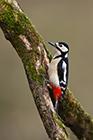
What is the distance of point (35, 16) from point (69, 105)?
4.19m

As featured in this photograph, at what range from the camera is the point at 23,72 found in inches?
340

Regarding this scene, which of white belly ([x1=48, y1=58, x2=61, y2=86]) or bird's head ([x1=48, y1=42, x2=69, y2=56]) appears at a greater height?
bird's head ([x1=48, y1=42, x2=69, y2=56])

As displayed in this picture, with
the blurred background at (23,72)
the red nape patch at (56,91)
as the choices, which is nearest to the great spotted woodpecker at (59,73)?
the red nape patch at (56,91)

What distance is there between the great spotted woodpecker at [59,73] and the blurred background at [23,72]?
343cm

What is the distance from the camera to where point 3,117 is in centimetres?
827

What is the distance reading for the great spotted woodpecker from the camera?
4711 mm

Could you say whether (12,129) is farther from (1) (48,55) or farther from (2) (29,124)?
(1) (48,55)

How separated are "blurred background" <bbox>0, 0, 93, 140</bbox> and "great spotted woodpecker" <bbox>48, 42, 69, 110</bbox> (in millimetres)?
3435

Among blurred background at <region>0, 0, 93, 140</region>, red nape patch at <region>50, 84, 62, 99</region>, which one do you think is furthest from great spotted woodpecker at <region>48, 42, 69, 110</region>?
blurred background at <region>0, 0, 93, 140</region>

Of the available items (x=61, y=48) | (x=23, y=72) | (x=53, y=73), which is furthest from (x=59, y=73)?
(x=23, y=72)

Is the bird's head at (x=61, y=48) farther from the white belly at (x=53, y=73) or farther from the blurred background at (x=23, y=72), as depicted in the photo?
the blurred background at (x=23, y=72)

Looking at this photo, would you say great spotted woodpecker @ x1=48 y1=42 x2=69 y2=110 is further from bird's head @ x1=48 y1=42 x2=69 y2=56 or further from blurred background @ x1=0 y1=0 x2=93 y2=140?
blurred background @ x1=0 y1=0 x2=93 y2=140

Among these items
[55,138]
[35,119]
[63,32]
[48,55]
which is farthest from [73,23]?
[55,138]

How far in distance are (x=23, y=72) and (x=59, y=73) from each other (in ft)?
12.8
